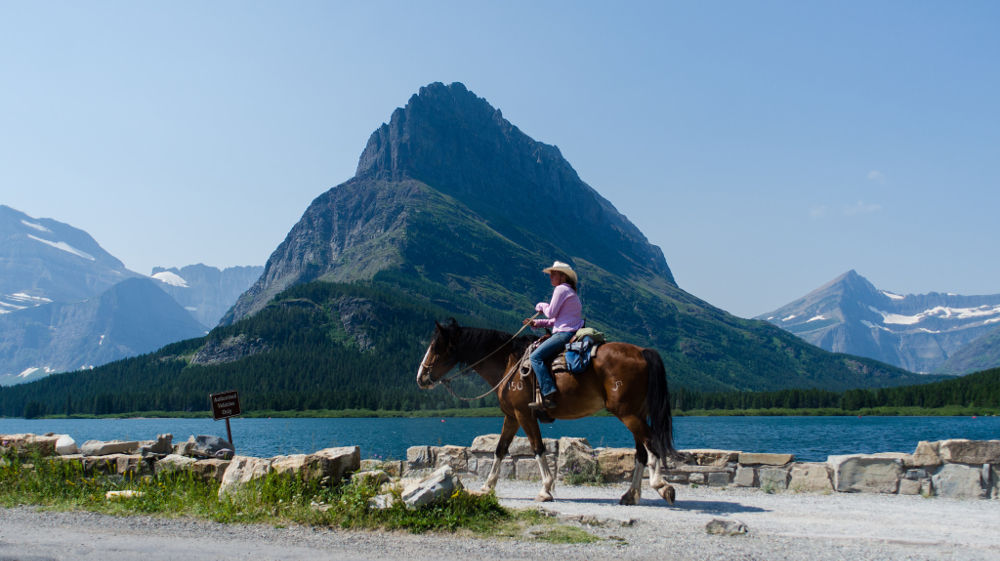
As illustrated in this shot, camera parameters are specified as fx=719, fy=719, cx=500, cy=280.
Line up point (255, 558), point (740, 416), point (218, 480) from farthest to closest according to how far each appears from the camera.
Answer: point (740, 416) → point (218, 480) → point (255, 558)

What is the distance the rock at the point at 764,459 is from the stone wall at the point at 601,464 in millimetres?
19

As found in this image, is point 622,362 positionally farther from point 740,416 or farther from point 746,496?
point 740,416

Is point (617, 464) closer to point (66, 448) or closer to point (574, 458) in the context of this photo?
point (574, 458)

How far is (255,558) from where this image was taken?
8.52m

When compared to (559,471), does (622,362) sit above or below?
above

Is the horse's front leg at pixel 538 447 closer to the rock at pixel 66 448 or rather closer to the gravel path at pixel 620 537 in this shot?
the gravel path at pixel 620 537

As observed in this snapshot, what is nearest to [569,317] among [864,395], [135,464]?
[135,464]

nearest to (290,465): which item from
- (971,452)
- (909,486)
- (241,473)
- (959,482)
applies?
(241,473)

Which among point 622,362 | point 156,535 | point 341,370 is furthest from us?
point 341,370

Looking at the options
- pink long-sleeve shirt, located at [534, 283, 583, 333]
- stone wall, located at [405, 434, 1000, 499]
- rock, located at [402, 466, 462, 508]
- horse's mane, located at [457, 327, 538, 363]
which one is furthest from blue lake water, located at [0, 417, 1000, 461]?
rock, located at [402, 466, 462, 508]

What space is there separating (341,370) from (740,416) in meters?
104

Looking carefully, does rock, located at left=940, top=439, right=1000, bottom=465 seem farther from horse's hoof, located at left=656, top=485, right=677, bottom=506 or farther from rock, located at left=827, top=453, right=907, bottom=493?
horse's hoof, located at left=656, top=485, right=677, bottom=506

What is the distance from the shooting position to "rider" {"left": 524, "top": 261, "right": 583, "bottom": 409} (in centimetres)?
1214

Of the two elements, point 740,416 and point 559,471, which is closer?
point 559,471
